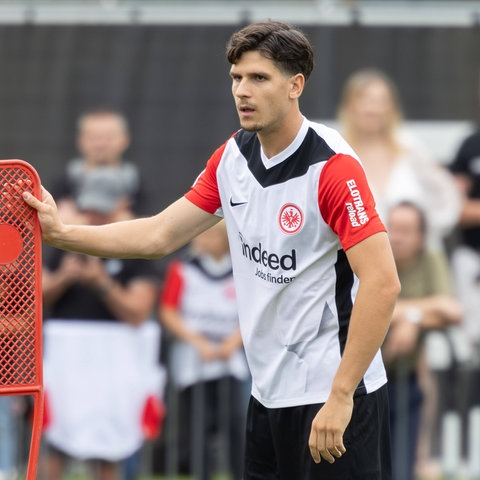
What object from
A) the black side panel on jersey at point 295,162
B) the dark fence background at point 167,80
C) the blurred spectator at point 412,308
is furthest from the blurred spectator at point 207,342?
the black side panel on jersey at point 295,162

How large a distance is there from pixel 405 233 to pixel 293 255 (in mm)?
2897

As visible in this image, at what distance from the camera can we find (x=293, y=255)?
13.4 feet

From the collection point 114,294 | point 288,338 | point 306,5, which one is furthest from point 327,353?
Answer: point 306,5

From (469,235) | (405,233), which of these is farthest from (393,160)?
(469,235)

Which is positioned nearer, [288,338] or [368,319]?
[368,319]

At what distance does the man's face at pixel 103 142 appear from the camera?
704cm

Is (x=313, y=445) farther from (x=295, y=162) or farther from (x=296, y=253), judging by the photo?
(x=295, y=162)

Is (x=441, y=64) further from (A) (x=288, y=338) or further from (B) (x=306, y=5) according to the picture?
(A) (x=288, y=338)

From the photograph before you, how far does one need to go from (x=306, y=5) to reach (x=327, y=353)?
3526 mm

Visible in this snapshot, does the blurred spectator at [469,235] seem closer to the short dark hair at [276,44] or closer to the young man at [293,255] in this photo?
the young man at [293,255]

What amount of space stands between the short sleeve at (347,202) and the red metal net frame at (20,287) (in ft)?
3.27

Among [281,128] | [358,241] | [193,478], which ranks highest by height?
[281,128]

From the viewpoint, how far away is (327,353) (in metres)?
4.14

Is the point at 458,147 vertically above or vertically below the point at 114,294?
above
